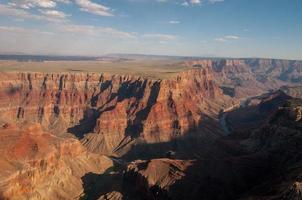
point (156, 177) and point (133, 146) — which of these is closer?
point (156, 177)

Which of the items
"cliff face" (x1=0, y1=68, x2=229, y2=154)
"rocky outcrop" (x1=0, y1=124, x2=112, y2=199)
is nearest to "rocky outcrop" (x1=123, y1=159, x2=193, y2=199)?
"rocky outcrop" (x1=0, y1=124, x2=112, y2=199)

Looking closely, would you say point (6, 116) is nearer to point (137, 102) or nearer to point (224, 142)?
point (137, 102)

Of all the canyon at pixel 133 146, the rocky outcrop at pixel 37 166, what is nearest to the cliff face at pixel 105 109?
the canyon at pixel 133 146

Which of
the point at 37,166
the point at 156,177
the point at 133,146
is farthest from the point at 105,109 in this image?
the point at 156,177

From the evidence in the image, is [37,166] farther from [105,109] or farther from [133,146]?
[105,109]

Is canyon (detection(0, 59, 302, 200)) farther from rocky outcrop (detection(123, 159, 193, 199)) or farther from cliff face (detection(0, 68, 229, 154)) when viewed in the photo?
cliff face (detection(0, 68, 229, 154))

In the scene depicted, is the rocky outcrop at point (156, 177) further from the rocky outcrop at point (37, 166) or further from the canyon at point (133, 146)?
the rocky outcrop at point (37, 166)

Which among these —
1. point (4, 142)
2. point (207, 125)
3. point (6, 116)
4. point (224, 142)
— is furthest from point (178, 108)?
point (4, 142)
